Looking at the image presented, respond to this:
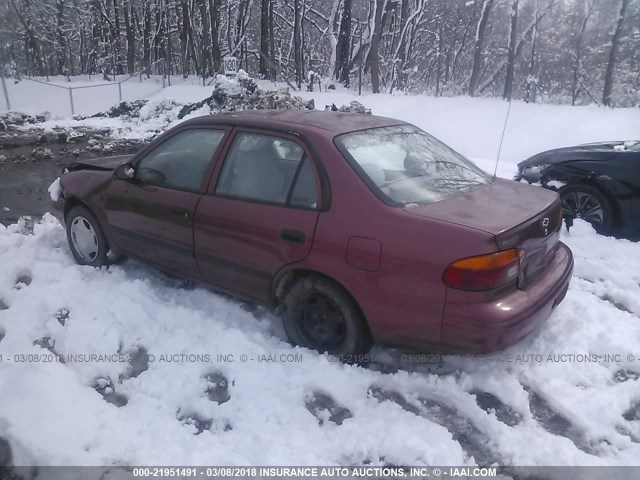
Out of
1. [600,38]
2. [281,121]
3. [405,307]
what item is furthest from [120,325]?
[600,38]

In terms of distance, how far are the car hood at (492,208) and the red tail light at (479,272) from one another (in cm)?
15

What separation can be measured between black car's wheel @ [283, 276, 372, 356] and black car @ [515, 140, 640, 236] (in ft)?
11.7

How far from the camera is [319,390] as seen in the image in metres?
2.93

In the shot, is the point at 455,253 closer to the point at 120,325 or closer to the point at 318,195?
the point at 318,195

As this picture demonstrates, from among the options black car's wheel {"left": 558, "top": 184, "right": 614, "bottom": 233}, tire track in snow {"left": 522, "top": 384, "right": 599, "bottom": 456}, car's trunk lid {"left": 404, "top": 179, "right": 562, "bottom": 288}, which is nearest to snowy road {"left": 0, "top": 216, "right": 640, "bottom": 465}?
tire track in snow {"left": 522, "top": 384, "right": 599, "bottom": 456}

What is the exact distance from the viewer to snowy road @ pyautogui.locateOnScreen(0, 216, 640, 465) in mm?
2496

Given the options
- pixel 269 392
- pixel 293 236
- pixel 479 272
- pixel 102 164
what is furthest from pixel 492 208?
pixel 102 164

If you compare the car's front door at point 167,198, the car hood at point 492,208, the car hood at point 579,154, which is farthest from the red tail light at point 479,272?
the car hood at point 579,154

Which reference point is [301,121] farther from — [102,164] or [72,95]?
[72,95]

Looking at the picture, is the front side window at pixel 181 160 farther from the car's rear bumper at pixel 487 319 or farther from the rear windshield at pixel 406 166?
the car's rear bumper at pixel 487 319

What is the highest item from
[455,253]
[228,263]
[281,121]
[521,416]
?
[281,121]

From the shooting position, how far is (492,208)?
293cm

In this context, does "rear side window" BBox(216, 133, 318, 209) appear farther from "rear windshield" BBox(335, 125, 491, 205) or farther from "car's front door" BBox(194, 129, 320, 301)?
"rear windshield" BBox(335, 125, 491, 205)

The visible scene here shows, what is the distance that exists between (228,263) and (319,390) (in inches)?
43.6
